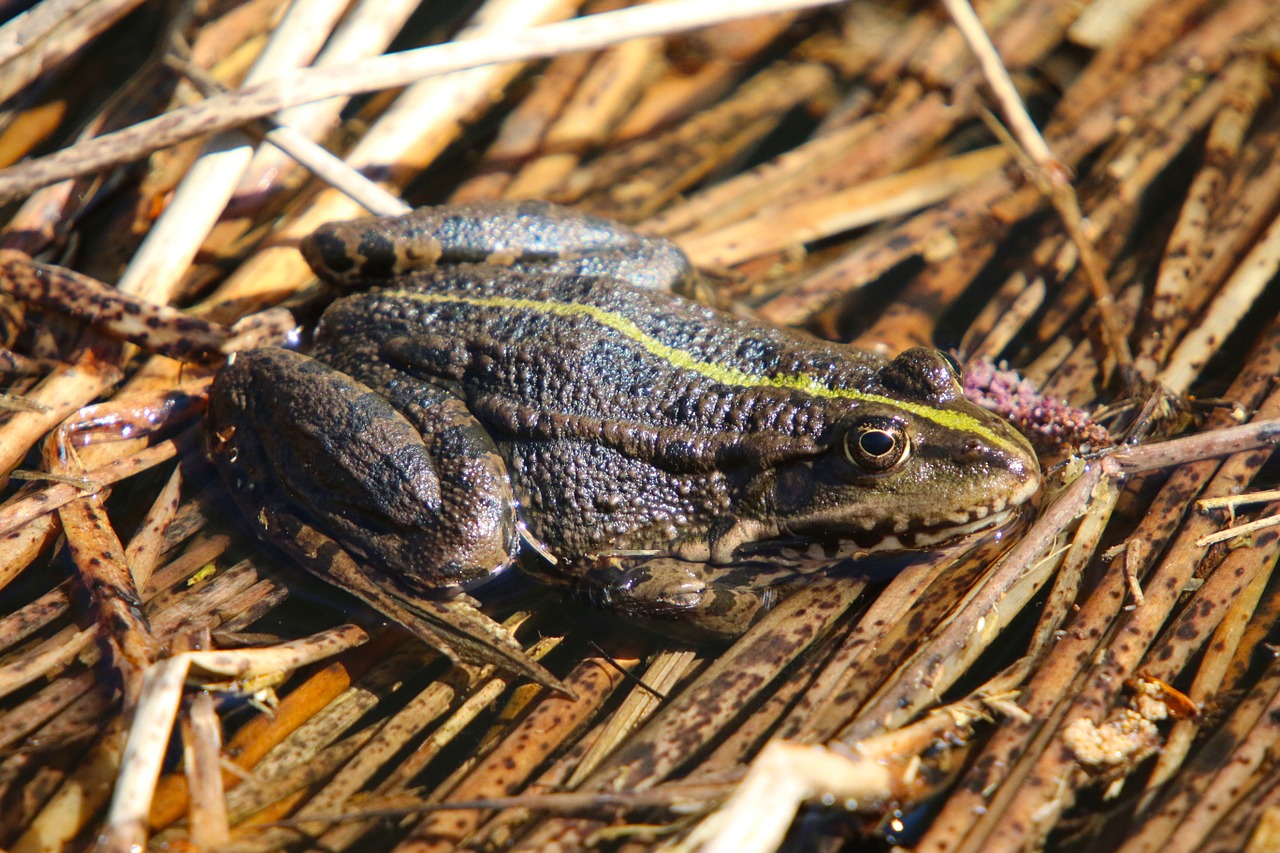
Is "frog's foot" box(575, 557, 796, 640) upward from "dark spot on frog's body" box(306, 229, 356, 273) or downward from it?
downward

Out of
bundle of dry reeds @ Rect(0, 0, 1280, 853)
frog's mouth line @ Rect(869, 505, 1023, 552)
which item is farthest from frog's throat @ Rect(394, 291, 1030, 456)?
bundle of dry reeds @ Rect(0, 0, 1280, 853)

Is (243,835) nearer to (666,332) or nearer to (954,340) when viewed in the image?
(666,332)

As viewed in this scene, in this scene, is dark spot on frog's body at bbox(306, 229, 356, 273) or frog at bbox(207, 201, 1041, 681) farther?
dark spot on frog's body at bbox(306, 229, 356, 273)

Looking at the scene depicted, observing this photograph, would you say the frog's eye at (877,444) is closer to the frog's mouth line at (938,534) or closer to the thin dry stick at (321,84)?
the frog's mouth line at (938,534)

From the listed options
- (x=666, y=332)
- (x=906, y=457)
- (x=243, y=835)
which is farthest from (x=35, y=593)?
(x=906, y=457)

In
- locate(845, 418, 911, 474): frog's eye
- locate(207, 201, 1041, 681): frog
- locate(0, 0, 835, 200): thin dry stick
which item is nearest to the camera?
locate(845, 418, 911, 474): frog's eye

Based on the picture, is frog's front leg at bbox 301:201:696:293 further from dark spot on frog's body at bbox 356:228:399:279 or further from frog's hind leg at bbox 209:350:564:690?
frog's hind leg at bbox 209:350:564:690

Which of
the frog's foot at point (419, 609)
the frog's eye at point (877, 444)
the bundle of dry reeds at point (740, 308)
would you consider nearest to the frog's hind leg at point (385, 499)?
the frog's foot at point (419, 609)
